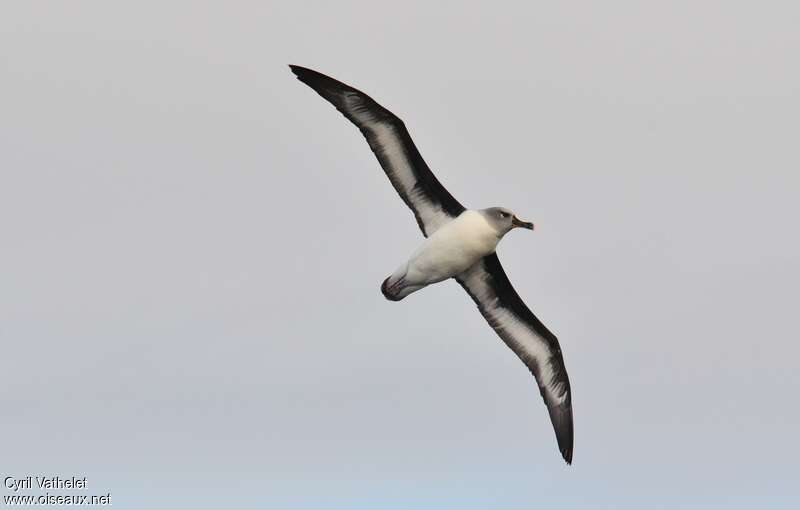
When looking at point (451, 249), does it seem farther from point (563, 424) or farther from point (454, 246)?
point (563, 424)

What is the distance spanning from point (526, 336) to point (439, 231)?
4.13 m

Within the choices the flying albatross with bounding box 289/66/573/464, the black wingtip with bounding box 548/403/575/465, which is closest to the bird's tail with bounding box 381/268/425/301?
the flying albatross with bounding box 289/66/573/464

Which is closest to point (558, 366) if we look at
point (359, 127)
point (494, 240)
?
point (494, 240)

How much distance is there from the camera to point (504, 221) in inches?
1345

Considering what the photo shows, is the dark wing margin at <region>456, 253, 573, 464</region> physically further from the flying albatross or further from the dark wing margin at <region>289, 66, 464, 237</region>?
the dark wing margin at <region>289, 66, 464, 237</region>

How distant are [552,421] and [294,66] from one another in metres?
9.91

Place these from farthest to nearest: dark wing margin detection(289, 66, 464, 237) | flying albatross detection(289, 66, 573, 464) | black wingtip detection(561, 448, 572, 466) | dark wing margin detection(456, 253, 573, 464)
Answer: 1. black wingtip detection(561, 448, 572, 466)
2. dark wing margin detection(456, 253, 573, 464)
3. flying albatross detection(289, 66, 573, 464)
4. dark wing margin detection(289, 66, 464, 237)

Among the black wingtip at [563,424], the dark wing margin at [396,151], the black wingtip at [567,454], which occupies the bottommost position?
the black wingtip at [567,454]

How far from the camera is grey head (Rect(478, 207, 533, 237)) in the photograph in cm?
3412

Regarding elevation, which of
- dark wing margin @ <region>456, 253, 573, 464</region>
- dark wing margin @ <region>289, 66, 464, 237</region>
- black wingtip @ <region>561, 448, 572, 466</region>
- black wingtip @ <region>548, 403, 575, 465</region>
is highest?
dark wing margin @ <region>289, 66, 464, 237</region>

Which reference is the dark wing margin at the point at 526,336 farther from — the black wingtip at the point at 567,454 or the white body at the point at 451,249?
the white body at the point at 451,249

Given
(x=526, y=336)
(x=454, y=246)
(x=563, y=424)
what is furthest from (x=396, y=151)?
(x=563, y=424)

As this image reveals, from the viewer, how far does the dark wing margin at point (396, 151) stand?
33906 mm

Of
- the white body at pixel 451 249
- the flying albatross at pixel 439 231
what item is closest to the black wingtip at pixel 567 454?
the flying albatross at pixel 439 231
